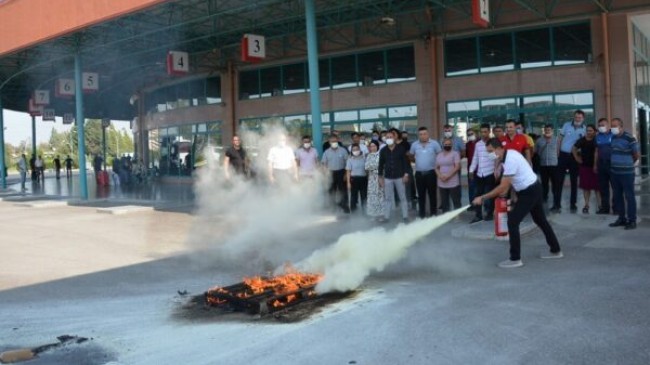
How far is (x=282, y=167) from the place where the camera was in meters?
11.4

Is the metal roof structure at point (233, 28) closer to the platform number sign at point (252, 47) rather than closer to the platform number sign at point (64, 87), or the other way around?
the platform number sign at point (64, 87)

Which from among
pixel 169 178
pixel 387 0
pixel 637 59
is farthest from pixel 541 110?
pixel 169 178

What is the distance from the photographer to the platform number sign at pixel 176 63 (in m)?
18.1

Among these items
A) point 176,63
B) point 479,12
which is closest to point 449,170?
point 479,12

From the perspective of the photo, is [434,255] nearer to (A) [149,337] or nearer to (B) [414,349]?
(B) [414,349]

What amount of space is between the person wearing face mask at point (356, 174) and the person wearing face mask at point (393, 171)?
0.87m

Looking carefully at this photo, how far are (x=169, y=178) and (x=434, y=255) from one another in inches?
911

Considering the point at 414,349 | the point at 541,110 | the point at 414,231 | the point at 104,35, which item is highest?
the point at 104,35

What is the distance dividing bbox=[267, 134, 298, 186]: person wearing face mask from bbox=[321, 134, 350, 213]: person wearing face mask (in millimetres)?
902

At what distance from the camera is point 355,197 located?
1196 centimetres

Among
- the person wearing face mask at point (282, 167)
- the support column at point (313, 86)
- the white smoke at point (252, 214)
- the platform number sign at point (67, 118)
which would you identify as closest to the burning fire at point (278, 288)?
the white smoke at point (252, 214)

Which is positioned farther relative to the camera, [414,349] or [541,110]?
[541,110]

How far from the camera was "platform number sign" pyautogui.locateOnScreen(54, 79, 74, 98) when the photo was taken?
21.3 metres

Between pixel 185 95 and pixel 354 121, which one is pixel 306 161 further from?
pixel 185 95
